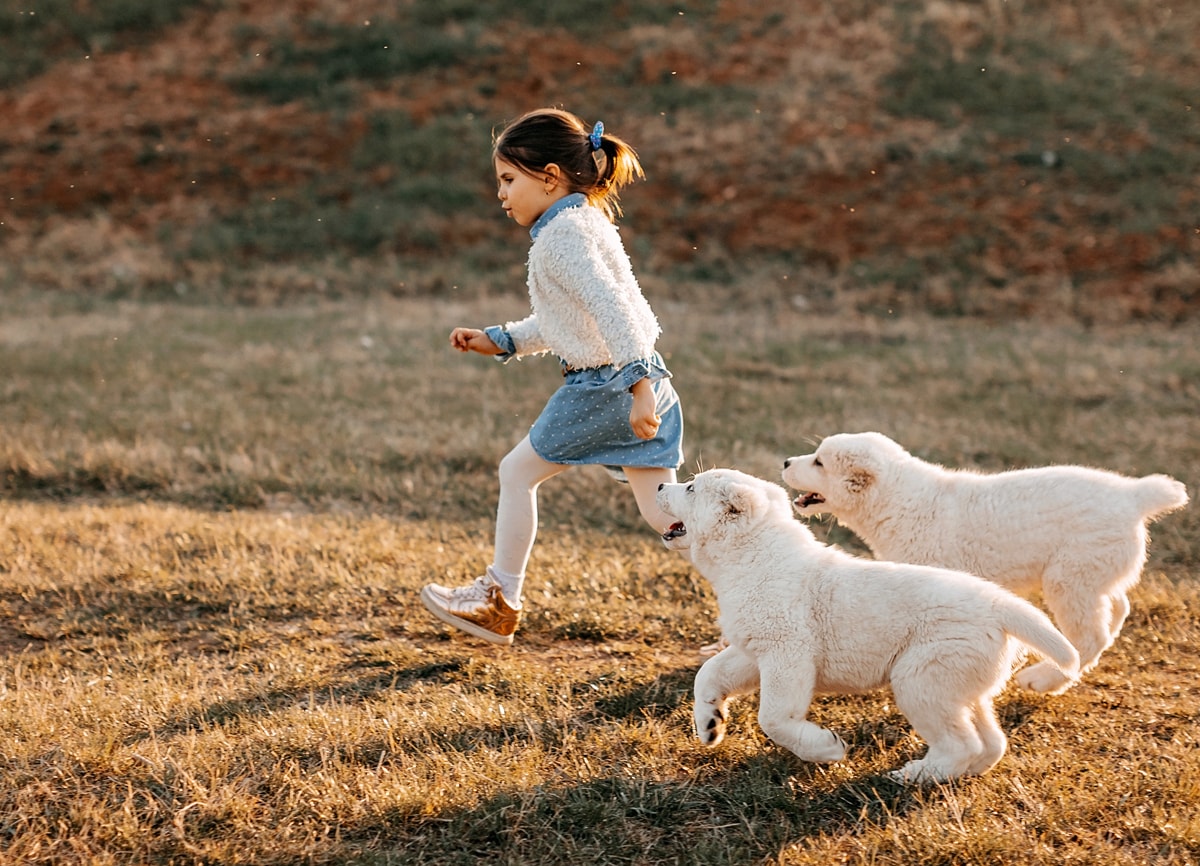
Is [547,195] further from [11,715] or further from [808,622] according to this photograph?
[11,715]

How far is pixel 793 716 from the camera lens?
3518mm

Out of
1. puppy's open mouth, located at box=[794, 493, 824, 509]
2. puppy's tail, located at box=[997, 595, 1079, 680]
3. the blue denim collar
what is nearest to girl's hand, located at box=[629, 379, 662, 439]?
the blue denim collar

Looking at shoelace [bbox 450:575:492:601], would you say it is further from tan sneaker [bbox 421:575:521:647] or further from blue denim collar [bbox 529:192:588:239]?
blue denim collar [bbox 529:192:588:239]

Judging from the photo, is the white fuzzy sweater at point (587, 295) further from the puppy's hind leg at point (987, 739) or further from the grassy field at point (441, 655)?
the puppy's hind leg at point (987, 739)

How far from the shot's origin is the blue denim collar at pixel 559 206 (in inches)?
173

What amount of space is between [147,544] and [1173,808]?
4.87 metres

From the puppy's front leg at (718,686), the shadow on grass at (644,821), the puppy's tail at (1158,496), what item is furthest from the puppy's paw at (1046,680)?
the puppy's front leg at (718,686)

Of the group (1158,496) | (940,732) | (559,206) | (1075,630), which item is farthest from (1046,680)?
(559,206)

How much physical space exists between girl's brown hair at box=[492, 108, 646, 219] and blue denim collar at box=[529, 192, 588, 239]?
0.05 meters

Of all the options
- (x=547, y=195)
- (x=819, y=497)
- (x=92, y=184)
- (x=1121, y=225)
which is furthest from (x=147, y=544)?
(x=92, y=184)

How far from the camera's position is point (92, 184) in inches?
810

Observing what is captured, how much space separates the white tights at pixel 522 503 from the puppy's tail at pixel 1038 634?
4.94ft

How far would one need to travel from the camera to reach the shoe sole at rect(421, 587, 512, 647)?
15.6 feet

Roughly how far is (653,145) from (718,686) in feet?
60.1
